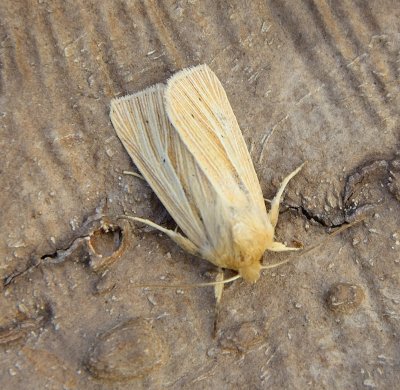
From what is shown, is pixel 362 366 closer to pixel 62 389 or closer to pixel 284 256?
pixel 284 256

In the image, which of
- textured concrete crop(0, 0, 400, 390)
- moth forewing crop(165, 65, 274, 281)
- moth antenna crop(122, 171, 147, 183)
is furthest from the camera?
moth antenna crop(122, 171, 147, 183)

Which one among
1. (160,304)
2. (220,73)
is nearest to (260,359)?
(160,304)

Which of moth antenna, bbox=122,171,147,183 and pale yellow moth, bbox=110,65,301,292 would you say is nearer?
pale yellow moth, bbox=110,65,301,292

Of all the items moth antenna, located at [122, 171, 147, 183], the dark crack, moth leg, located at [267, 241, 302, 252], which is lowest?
moth leg, located at [267, 241, 302, 252]

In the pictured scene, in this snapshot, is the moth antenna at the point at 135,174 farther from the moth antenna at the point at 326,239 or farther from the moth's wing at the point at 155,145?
the moth antenna at the point at 326,239

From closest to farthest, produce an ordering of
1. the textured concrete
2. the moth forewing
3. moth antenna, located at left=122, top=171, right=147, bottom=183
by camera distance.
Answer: the textured concrete
the moth forewing
moth antenna, located at left=122, top=171, right=147, bottom=183

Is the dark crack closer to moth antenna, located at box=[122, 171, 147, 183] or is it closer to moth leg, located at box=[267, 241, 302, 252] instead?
moth antenna, located at box=[122, 171, 147, 183]

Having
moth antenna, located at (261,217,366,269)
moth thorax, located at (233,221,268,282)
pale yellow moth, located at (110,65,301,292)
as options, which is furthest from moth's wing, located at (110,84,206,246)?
moth antenna, located at (261,217,366,269)

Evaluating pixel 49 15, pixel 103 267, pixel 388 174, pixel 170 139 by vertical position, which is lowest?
pixel 388 174

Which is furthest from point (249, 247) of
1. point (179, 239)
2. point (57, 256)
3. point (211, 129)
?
point (57, 256)
